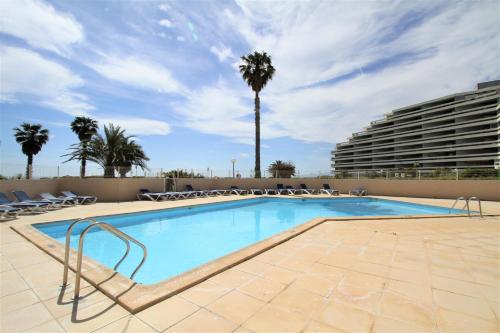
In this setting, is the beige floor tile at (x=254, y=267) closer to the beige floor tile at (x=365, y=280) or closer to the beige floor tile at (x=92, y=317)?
the beige floor tile at (x=365, y=280)

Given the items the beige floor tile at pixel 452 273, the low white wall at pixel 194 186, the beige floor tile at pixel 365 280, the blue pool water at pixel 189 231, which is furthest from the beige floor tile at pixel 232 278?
the low white wall at pixel 194 186

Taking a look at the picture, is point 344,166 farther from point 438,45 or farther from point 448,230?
point 448,230

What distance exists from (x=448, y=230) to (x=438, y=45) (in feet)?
29.9

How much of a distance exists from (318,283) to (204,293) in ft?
4.73

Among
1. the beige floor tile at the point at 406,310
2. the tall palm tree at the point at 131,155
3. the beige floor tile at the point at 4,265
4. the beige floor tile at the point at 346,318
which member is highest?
the tall palm tree at the point at 131,155

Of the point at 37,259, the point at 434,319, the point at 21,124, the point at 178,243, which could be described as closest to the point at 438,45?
the point at 434,319

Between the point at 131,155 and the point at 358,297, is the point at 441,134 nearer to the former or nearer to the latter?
the point at 131,155

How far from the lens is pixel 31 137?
2639 centimetres

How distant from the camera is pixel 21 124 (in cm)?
2602

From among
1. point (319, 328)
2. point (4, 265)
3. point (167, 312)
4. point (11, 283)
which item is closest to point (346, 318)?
point (319, 328)

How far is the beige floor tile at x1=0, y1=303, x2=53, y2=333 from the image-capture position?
2.14 m

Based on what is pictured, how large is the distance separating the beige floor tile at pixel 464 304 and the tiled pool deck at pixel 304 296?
1 cm

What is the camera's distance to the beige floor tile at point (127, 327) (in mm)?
2070

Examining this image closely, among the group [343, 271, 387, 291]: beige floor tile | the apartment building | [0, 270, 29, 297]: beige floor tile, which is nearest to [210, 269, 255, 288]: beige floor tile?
[343, 271, 387, 291]: beige floor tile
